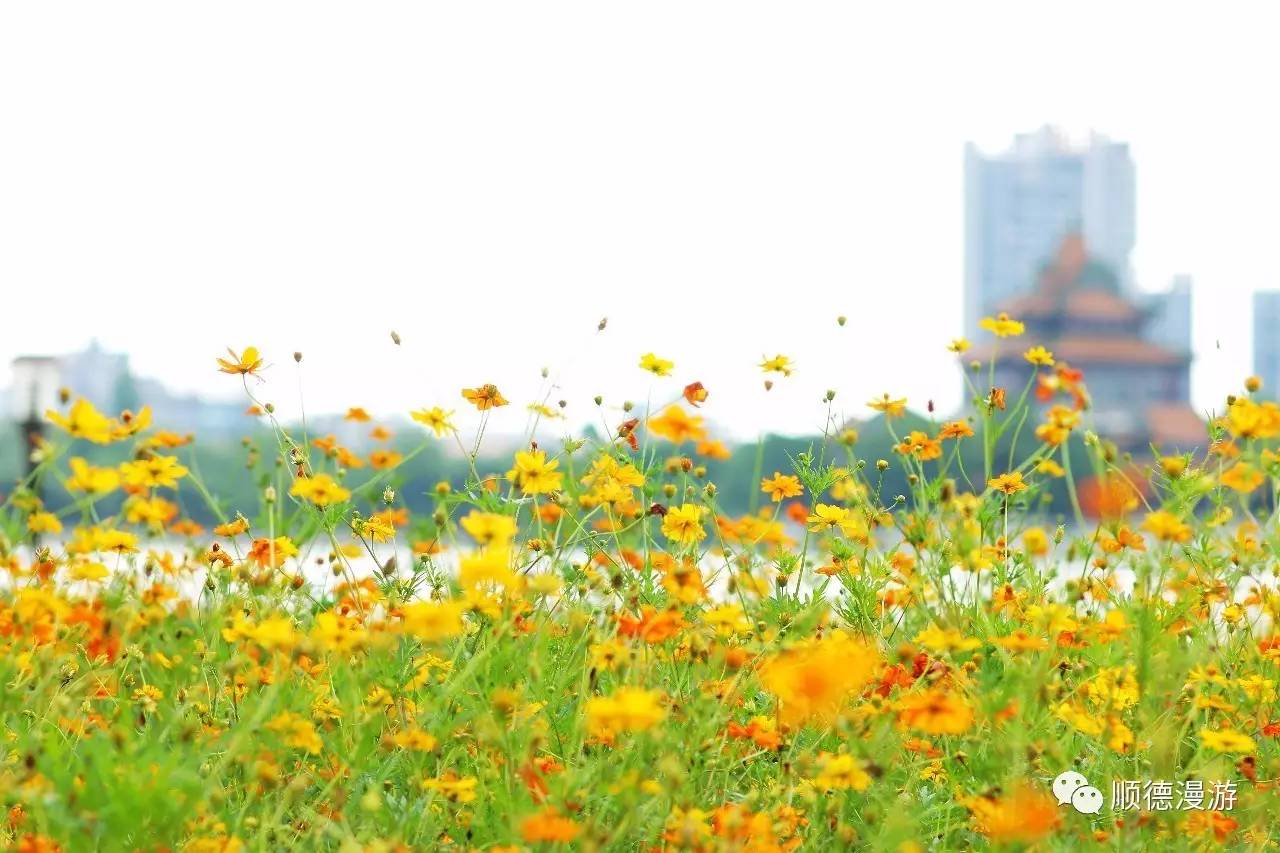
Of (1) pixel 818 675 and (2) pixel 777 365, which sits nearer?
(1) pixel 818 675

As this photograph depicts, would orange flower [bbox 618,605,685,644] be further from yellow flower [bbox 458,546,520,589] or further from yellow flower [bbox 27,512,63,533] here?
yellow flower [bbox 27,512,63,533]

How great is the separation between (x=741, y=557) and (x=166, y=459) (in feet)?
1.99

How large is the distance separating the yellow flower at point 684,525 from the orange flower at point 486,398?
0.76ft

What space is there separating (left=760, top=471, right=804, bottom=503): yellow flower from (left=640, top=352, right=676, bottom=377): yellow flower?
0.58 feet

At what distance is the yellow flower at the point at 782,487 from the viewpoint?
161 cm

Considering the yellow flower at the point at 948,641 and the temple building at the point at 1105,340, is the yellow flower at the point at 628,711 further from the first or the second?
the temple building at the point at 1105,340

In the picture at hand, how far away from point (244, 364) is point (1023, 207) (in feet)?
133

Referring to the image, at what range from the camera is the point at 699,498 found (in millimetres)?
1750

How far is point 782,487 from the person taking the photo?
1623 millimetres

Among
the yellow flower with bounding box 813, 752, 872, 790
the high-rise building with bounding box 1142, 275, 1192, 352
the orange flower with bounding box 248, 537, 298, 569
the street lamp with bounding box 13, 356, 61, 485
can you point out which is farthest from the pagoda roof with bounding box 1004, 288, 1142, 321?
the yellow flower with bounding box 813, 752, 872, 790

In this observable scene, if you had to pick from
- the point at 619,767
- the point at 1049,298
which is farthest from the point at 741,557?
the point at 1049,298

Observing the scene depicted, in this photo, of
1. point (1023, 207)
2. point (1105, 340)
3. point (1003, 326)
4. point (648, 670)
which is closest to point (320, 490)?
point (648, 670)

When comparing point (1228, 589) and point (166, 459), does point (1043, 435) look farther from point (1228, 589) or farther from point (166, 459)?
Result: point (166, 459)

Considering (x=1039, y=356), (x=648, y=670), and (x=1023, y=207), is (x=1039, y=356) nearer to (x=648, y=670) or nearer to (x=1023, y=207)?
(x=648, y=670)
